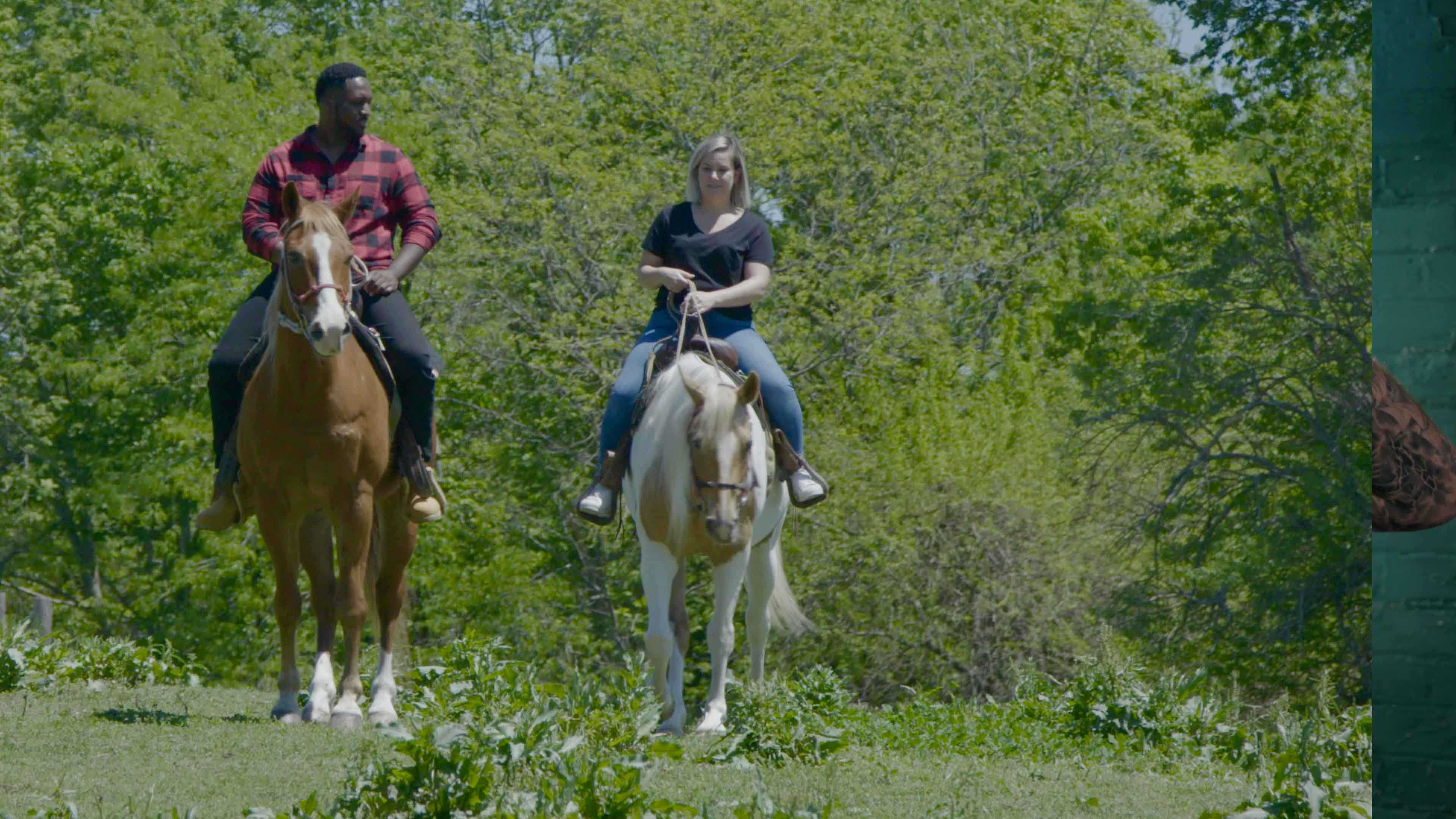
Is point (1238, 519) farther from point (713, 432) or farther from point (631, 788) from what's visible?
point (631, 788)

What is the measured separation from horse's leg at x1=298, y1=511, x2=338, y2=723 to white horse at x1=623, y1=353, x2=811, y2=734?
1.36 metres

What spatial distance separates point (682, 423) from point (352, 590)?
1.59 m

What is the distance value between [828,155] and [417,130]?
746 centimetres

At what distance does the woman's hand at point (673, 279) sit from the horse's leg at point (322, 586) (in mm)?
1822

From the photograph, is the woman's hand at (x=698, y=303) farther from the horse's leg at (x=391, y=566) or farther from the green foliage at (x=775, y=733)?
the green foliage at (x=775, y=733)

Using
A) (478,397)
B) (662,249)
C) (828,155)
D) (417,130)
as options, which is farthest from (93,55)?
(662,249)

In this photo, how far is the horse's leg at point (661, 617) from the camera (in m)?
7.50

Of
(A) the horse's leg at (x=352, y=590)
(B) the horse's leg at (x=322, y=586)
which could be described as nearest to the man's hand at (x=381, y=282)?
(A) the horse's leg at (x=352, y=590)

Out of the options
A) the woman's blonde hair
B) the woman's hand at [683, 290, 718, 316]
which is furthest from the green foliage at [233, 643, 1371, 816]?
the woman's blonde hair

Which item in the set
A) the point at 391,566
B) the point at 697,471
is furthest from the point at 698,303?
the point at 391,566

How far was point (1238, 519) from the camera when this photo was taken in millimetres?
18859

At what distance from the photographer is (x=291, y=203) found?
680cm

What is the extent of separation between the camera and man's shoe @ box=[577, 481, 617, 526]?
7711 millimetres

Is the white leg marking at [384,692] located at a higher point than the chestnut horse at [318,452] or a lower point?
lower
